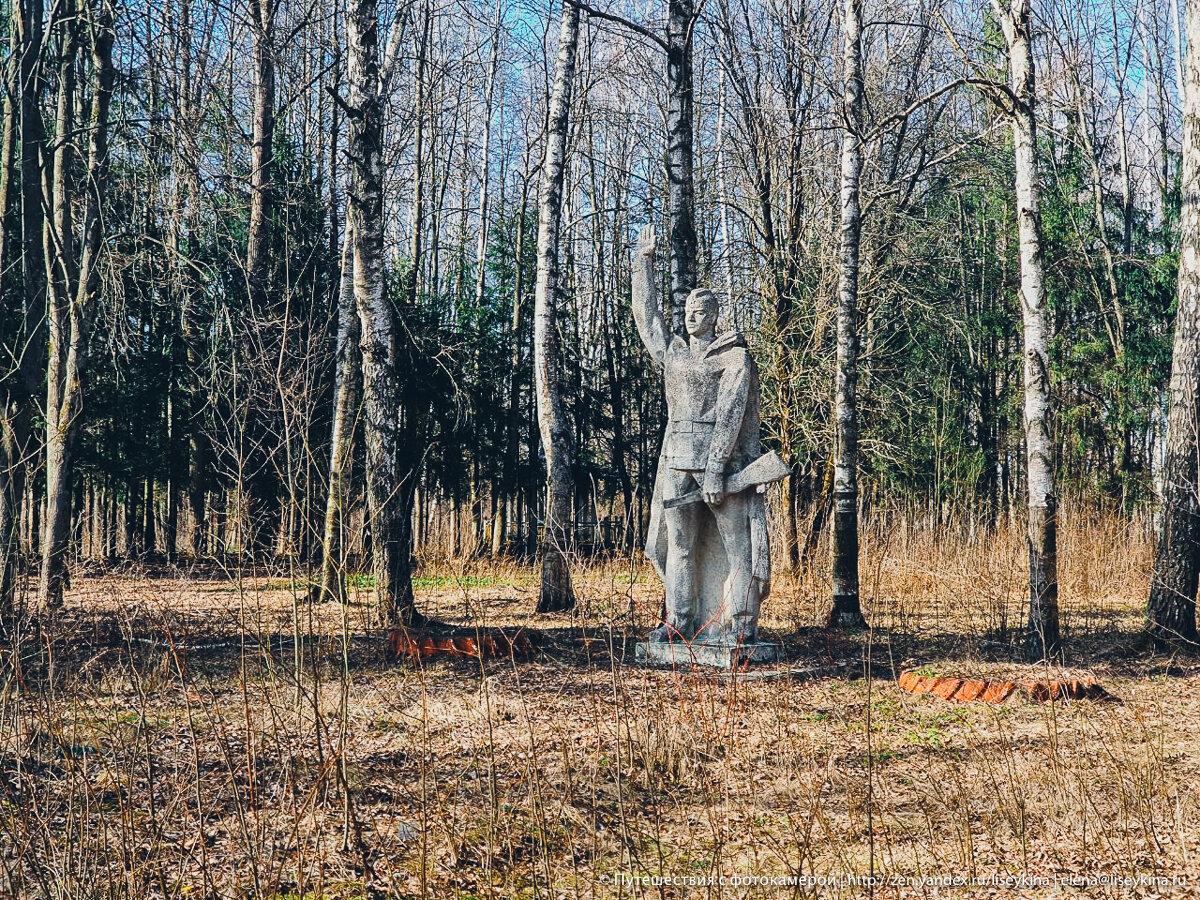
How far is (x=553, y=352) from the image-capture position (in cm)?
1187

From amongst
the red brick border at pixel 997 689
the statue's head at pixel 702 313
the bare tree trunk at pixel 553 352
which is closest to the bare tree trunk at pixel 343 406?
the bare tree trunk at pixel 553 352

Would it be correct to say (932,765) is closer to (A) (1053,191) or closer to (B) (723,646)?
(B) (723,646)

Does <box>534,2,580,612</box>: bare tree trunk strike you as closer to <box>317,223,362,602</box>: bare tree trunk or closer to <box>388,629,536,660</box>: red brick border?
<box>317,223,362,602</box>: bare tree trunk

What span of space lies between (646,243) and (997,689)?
4.39m

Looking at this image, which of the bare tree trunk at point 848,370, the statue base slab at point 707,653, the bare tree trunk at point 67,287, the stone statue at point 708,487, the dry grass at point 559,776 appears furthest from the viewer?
the bare tree trunk at point 848,370

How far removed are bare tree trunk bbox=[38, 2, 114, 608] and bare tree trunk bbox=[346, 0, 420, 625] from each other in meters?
2.24

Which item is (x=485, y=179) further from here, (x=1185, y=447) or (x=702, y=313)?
(x=1185, y=447)

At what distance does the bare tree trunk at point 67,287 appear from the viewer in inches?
367

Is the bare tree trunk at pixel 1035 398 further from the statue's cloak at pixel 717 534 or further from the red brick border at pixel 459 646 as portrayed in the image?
the red brick border at pixel 459 646

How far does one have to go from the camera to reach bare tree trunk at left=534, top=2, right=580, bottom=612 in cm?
1160

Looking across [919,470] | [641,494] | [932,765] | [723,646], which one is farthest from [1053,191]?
[932,765]

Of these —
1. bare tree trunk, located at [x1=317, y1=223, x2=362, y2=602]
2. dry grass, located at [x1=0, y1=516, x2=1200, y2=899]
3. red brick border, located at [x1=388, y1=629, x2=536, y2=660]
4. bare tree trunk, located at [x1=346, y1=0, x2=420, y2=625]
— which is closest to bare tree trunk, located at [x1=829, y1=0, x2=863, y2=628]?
dry grass, located at [x1=0, y1=516, x2=1200, y2=899]

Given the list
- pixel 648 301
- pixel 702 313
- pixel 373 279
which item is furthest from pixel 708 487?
pixel 373 279

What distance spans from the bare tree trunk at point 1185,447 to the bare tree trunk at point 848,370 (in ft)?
8.93
